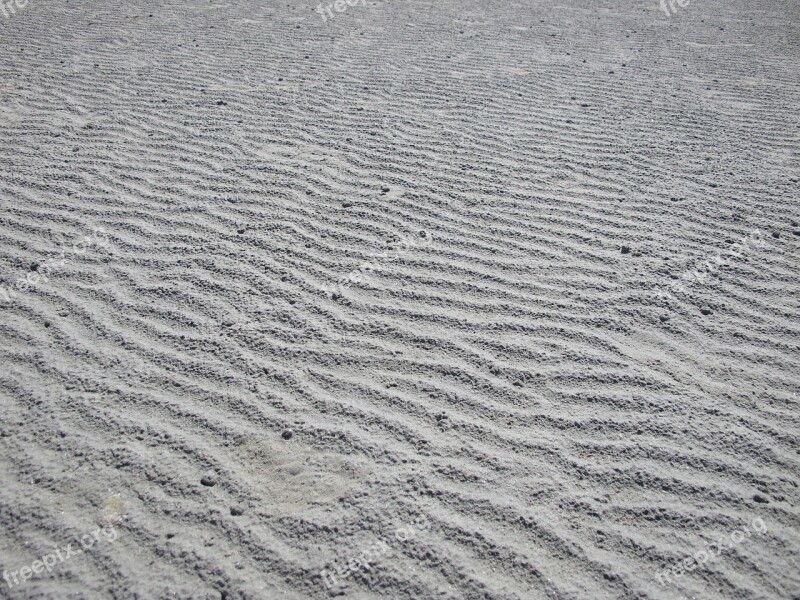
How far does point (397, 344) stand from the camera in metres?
3.55

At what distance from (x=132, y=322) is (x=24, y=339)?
1.99 ft

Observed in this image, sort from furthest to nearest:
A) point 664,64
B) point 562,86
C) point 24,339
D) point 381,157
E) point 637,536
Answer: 1. point 664,64
2. point 562,86
3. point 381,157
4. point 24,339
5. point 637,536

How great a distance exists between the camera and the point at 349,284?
3.97 meters

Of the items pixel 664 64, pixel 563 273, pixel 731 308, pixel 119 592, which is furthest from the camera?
pixel 664 64

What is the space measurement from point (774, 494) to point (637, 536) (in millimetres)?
753

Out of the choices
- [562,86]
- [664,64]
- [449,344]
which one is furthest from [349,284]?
[664,64]

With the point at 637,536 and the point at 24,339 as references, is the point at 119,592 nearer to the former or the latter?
the point at 24,339

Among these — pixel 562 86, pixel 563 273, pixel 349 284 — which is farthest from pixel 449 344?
pixel 562 86

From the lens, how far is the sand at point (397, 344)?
8.36 ft

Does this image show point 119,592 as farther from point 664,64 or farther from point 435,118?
point 664,64

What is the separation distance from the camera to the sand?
2547mm

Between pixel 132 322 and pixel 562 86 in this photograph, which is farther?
pixel 562 86

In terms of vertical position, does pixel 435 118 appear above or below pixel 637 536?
above

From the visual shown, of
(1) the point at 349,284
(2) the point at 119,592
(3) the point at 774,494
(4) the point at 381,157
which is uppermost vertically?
(4) the point at 381,157
